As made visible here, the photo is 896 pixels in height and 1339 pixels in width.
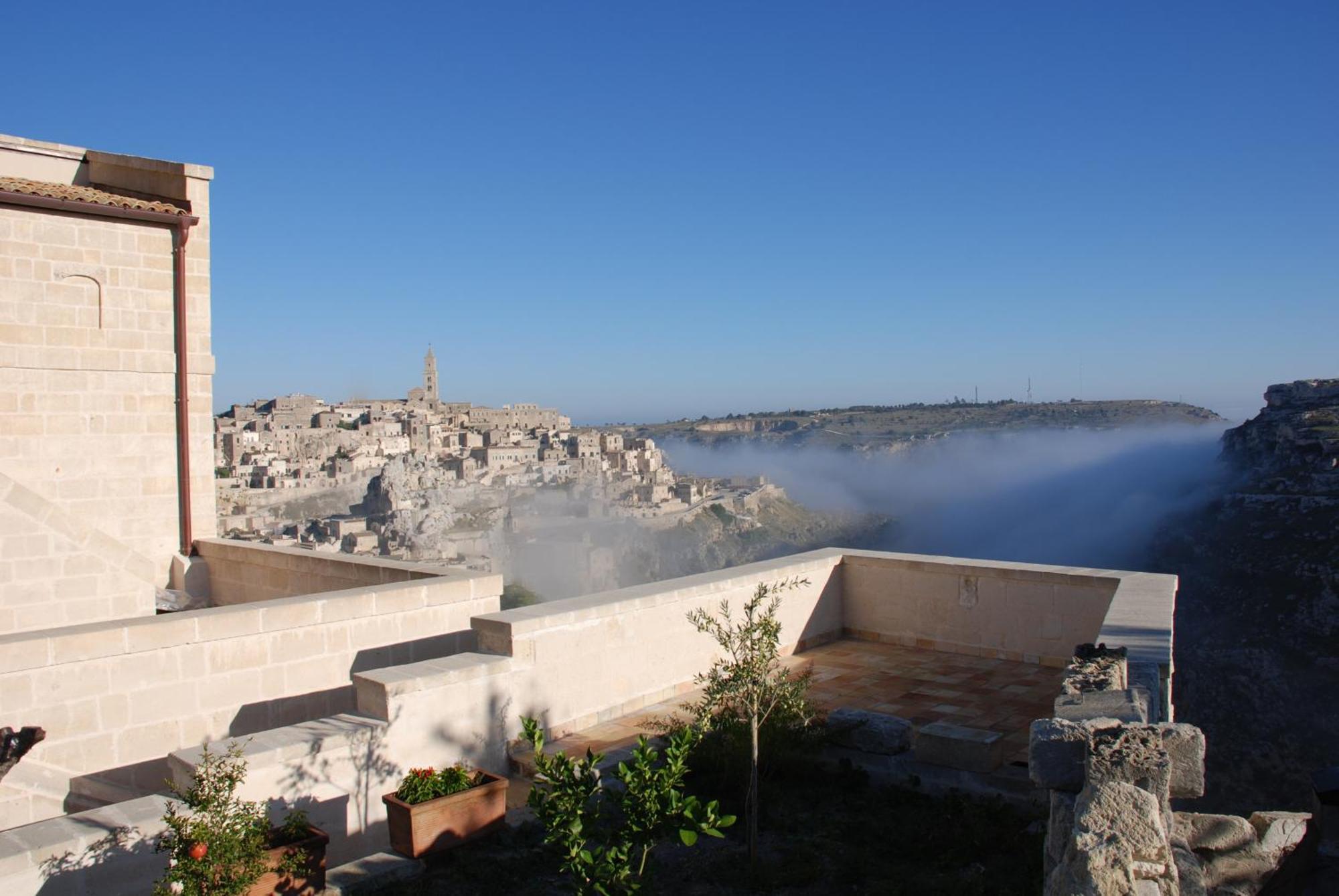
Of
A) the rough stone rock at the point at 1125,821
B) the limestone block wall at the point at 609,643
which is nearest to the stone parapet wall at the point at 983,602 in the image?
the limestone block wall at the point at 609,643

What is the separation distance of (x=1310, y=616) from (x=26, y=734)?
5049cm

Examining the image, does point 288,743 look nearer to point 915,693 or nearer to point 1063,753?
point 1063,753

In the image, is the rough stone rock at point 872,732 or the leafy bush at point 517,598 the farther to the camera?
the leafy bush at point 517,598

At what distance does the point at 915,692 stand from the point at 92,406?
6.87 metres

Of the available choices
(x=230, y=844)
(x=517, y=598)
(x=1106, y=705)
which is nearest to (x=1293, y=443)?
(x=517, y=598)

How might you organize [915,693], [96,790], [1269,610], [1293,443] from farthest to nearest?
1. [1293,443]
2. [1269,610]
3. [915,693]
4. [96,790]

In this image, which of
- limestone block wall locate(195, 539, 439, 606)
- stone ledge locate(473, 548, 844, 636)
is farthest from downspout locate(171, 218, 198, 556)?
stone ledge locate(473, 548, 844, 636)

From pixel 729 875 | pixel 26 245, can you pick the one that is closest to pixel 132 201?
pixel 26 245

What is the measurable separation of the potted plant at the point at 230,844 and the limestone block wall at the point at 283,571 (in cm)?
305

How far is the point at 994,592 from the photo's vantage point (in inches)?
305

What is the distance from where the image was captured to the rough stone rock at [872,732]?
5.38 m

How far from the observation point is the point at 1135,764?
9.93 feet

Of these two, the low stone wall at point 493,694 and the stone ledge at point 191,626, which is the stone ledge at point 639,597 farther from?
the stone ledge at point 191,626

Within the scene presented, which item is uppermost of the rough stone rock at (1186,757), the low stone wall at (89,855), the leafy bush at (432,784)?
the rough stone rock at (1186,757)
